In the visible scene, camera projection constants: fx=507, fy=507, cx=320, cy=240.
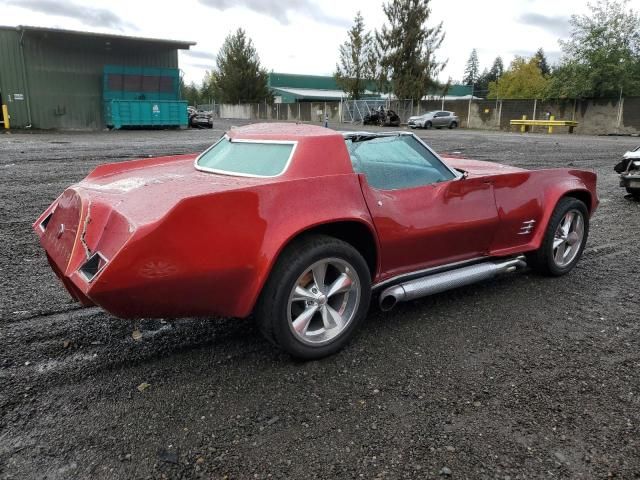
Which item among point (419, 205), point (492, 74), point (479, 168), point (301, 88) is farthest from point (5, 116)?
point (492, 74)

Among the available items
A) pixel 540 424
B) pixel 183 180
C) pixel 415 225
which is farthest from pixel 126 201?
pixel 540 424

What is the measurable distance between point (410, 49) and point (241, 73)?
24.6 meters

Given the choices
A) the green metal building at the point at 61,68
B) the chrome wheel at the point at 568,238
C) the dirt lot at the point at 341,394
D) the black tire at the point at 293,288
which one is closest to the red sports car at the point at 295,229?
the black tire at the point at 293,288

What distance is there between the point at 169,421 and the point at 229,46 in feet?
210

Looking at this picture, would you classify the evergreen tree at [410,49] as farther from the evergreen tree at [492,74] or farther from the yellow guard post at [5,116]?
the evergreen tree at [492,74]

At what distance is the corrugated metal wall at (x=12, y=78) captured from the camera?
2619 cm

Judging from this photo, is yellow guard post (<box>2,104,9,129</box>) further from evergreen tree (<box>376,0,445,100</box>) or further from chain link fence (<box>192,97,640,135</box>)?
evergreen tree (<box>376,0,445,100</box>)

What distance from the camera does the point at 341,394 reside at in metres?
2.73

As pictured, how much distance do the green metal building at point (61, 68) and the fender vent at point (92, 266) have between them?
29.3 meters

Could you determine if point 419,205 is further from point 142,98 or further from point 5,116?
point 142,98

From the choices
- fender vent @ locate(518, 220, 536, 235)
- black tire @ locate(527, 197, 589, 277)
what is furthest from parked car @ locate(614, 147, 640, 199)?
fender vent @ locate(518, 220, 536, 235)

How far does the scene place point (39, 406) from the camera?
2559 millimetres

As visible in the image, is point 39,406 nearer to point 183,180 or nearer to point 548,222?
point 183,180

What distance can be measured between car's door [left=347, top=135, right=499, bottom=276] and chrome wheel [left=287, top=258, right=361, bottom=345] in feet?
1.16
